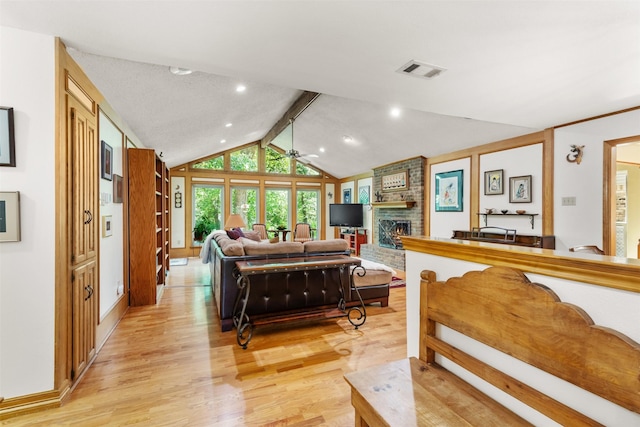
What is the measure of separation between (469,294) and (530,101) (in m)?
2.66

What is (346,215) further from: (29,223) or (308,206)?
→ (29,223)

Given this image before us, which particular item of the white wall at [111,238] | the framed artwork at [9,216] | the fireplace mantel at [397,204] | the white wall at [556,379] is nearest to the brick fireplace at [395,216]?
the fireplace mantel at [397,204]

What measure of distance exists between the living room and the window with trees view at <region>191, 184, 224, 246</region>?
3.93 m

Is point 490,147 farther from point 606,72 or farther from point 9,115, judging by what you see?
point 9,115

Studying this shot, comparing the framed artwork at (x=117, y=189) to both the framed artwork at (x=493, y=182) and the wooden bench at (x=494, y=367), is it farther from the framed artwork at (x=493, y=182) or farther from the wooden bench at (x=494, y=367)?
the framed artwork at (x=493, y=182)

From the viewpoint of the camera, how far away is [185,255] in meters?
8.19

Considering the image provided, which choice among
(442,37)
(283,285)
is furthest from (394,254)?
(442,37)

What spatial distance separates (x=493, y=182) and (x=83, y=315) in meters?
5.47

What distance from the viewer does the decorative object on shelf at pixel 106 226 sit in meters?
2.83

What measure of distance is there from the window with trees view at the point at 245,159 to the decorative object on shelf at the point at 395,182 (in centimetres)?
405

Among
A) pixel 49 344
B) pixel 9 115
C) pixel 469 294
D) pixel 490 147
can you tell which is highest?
pixel 490 147

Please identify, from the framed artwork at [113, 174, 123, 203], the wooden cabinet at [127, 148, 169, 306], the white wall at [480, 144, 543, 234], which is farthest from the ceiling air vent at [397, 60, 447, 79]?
the wooden cabinet at [127, 148, 169, 306]

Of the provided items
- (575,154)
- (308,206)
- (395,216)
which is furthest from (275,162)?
(575,154)

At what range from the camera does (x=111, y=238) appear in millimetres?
3102
